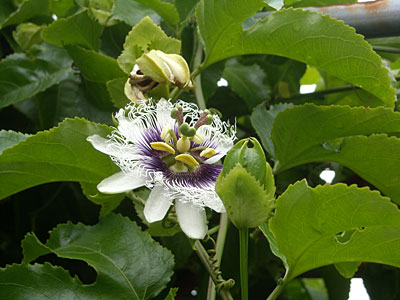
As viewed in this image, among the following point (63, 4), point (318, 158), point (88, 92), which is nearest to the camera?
point (318, 158)

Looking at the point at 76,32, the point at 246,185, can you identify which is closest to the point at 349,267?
the point at 246,185

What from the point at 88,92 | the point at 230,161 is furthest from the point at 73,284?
the point at 88,92

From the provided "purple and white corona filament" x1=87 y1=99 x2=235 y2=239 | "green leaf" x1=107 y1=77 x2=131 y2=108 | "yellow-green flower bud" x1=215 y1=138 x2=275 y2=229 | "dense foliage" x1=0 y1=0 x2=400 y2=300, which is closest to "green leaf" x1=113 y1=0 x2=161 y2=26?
"dense foliage" x1=0 y1=0 x2=400 y2=300

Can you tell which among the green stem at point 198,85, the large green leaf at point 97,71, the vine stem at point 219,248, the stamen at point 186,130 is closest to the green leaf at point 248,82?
the green stem at point 198,85

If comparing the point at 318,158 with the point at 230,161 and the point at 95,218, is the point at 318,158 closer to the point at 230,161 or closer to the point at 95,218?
the point at 230,161

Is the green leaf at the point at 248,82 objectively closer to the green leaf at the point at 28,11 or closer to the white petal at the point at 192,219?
the green leaf at the point at 28,11

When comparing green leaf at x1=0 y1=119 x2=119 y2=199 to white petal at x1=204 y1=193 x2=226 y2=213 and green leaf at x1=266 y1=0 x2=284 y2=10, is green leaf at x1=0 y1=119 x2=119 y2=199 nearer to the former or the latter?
white petal at x1=204 y1=193 x2=226 y2=213
